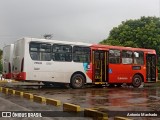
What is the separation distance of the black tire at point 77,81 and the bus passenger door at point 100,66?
0.90 m

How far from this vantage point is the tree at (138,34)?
137 ft

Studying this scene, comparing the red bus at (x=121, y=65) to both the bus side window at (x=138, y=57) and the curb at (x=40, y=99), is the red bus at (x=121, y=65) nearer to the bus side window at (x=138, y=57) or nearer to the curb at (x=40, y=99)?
the bus side window at (x=138, y=57)

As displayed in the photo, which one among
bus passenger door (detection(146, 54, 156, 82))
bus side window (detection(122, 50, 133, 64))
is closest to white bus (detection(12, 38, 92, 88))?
bus side window (detection(122, 50, 133, 64))

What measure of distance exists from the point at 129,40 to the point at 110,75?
23.0 metres

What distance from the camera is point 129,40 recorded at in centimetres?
4397

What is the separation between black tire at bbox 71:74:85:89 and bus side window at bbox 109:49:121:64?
7.69 ft

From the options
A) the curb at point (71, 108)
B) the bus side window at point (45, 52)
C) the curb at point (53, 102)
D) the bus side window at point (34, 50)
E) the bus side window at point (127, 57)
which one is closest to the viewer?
the curb at point (71, 108)

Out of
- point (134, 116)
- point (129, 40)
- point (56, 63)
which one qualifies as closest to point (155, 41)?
point (129, 40)

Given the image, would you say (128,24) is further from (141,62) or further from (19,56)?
(19,56)

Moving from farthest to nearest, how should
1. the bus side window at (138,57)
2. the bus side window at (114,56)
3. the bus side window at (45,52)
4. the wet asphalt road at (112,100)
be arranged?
the bus side window at (138,57) < the bus side window at (114,56) < the bus side window at (45,52) < the wet asphalt road at (112,100)

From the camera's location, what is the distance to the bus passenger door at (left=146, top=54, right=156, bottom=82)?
77.9 feet

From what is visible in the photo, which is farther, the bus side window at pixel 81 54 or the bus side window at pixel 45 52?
the bus side window at pixel 81 54

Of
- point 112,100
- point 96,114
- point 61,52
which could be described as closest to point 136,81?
point 61,52

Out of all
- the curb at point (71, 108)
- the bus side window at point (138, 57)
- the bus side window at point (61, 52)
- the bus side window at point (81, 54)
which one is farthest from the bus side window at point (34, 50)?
the curb at point (71, 108)
